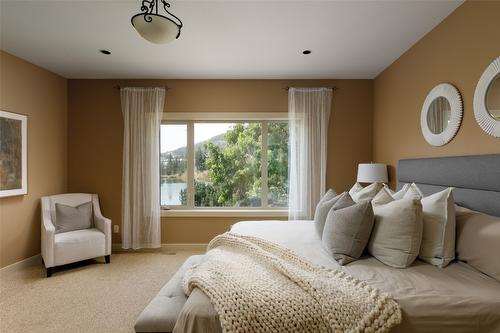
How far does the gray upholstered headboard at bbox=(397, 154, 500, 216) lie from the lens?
1.60m

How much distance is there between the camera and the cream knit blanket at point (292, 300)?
3.64ft

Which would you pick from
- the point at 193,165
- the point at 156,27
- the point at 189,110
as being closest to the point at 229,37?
the point at 156,27

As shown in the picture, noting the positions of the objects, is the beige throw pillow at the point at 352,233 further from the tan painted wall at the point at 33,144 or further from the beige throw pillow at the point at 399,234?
the tan painted wall at the point at 33,144

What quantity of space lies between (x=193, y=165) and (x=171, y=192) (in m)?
0.56

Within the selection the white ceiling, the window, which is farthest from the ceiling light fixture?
the window

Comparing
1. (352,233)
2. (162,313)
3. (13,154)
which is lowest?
(162,313)

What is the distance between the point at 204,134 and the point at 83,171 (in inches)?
76.9

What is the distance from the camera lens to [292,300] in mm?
1177

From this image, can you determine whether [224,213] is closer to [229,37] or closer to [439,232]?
[229,37]

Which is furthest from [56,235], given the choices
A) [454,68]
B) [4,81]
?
[454,68]

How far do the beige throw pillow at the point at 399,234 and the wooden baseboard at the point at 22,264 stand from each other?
13.2 ft

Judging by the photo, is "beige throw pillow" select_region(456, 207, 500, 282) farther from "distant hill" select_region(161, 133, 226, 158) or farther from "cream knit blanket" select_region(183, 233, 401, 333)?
"distant hill" select_region(161, 133, 226, 158)

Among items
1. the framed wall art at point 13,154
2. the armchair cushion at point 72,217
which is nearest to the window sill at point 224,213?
the armchair cushion at point 72,217

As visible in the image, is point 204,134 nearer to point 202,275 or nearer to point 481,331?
point 202,275
